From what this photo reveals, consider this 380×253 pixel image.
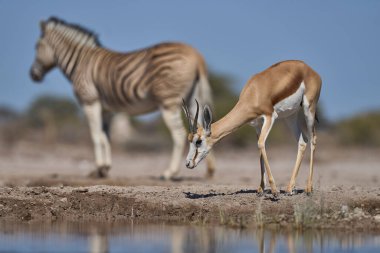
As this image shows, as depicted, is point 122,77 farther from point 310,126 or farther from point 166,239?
point 166,239

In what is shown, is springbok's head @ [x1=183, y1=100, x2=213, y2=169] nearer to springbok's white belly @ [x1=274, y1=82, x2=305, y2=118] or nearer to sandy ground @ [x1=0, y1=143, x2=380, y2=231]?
sandy ground @ [x1=0, y1=143, x2=380, y2=231]

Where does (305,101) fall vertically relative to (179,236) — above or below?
above

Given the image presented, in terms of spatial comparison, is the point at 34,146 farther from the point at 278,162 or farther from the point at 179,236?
the point at 179,236

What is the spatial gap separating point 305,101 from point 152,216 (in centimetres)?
260

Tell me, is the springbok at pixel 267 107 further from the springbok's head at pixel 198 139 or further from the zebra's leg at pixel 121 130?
the zebra's leg at pixel 121 130

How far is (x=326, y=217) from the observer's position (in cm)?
944

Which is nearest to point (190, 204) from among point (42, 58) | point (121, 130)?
point (42, 58)

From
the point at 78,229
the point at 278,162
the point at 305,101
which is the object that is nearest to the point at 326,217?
the point at 305,101

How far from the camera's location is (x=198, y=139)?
10.0m

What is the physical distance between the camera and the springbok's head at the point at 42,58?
699 inches

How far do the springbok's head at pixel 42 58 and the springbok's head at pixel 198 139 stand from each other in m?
8.37

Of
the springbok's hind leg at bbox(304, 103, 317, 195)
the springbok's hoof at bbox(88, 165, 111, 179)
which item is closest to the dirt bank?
the springbok's hind leg at bbox(304, 103, 317, 195)

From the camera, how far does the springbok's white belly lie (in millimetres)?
10367

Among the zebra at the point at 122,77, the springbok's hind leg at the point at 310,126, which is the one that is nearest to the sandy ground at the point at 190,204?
the springbok's hind leg at the point at 310,126
